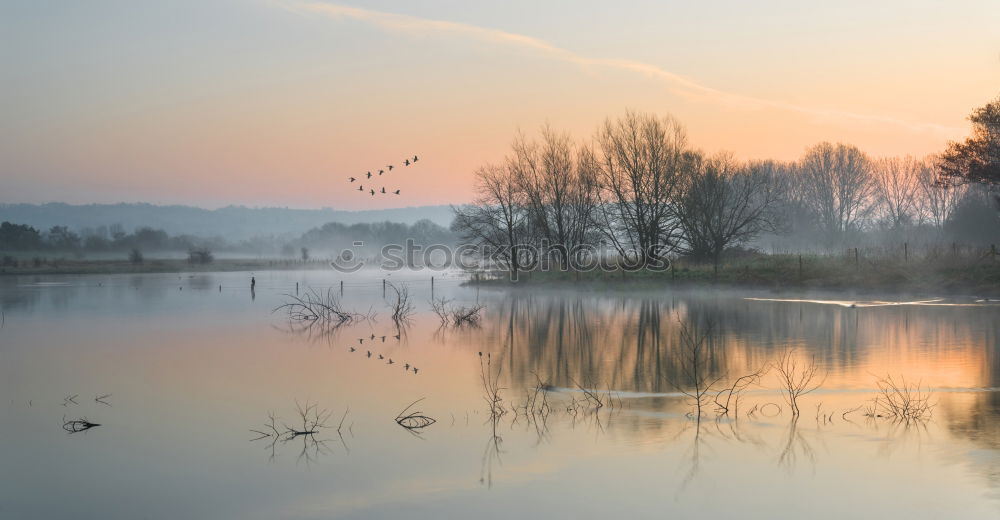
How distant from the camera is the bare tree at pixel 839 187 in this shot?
96.2m

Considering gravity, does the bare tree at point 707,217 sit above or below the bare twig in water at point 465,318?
above

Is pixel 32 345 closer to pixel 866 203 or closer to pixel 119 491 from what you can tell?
pixel 119 491

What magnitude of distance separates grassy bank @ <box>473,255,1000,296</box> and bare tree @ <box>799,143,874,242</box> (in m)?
45.8

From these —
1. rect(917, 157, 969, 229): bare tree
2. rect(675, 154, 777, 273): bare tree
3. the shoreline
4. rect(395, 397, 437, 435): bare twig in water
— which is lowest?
rect(395, 397, 437, 435): bare twig in water

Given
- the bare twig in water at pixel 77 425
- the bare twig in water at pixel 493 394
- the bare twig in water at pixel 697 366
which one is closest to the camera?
the bare twig in water at pixel 77 425

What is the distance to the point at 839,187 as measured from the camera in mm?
96875

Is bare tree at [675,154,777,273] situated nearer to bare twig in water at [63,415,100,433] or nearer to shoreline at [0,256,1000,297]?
shoreline at [0,256,1000,297]

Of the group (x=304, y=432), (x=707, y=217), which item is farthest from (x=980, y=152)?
(x=304, y=432)

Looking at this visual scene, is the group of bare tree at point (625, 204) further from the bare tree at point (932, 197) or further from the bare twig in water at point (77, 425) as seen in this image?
the bare twig in water at point (77, 425)

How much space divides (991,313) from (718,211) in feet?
93.9

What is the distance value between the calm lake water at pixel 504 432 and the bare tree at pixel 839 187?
73229mm

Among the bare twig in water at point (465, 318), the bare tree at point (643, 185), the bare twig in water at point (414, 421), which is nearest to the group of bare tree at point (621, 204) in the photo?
the bare tree at point (643, 185)

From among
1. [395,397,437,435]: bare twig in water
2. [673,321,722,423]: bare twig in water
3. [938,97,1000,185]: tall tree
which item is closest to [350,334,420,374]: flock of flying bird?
[395,397,437,435]: bare twig in water

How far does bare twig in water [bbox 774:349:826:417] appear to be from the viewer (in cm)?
1476
